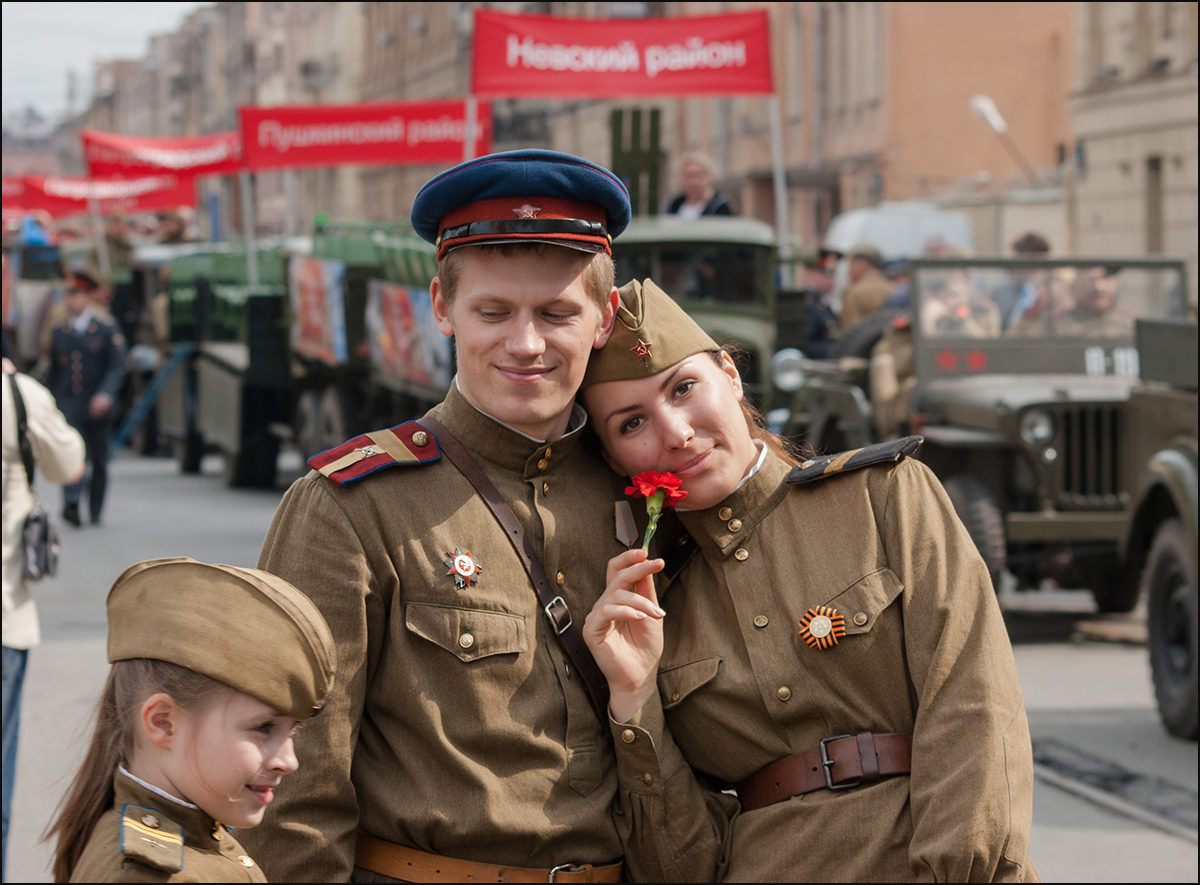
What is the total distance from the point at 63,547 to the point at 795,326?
593cm

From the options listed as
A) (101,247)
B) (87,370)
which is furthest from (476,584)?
(101,247)

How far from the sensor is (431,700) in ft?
7.05

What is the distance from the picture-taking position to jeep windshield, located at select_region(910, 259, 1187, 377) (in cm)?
957

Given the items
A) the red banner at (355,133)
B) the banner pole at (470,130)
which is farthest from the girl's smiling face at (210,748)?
the red banner at (355,133)

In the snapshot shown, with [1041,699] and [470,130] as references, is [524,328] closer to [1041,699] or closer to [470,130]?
[1041,699]

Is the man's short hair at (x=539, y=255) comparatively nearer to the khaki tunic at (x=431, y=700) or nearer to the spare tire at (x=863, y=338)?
the khaki tunic at (x=431, y=700)

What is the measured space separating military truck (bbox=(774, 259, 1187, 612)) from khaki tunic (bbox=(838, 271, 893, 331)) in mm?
1676

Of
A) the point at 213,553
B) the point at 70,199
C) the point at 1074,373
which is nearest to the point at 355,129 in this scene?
the point at 213,553

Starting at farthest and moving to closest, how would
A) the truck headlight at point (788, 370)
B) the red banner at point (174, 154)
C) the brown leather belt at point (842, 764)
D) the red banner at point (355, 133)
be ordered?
the red banner at point (174, 154), the red banner at point (355, 133), the truck headlight at point (788, 370), the brown leather belt at point (842, 764)

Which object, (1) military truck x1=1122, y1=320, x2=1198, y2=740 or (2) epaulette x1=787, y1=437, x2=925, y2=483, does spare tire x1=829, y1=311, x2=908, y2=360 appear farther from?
(2) epaulette x1=787, y1=437, x2=925, y2=483

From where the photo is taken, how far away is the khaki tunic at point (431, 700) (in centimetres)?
211

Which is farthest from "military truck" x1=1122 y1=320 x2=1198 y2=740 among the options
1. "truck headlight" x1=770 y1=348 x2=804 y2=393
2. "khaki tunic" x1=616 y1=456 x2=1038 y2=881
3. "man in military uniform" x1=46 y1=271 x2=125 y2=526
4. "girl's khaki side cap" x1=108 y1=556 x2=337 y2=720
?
"man in military uniform" x1=46 y1=271 x2=125 y2=526

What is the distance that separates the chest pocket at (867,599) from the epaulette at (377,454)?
63 centimetres

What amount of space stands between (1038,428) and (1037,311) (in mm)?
1398
